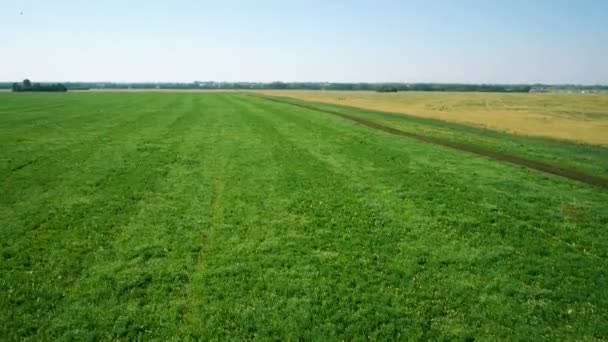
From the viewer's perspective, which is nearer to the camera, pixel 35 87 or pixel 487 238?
pixel 487 238

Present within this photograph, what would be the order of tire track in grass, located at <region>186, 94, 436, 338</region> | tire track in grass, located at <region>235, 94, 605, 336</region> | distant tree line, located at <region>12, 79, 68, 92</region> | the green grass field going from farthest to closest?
distant tree line, located at <region>12, 79, 68, 92</region>, tire track in grass, located at <region>235, 94, 605, 336</region>, tire track in grass, located at <region>186, 94, 436, 338</region>, the green grass field

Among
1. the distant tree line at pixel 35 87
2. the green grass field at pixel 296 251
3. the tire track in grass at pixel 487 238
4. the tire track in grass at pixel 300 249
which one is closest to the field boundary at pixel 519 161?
the green grass field at pixel 296 251

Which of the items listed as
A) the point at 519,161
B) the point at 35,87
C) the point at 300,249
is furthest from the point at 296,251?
the point at 35,87

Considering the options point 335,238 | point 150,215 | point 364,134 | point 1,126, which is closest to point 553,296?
point 335,238

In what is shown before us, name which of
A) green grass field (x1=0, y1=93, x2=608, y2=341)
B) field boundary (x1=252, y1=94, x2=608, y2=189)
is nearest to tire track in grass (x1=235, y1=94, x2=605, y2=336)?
green grass field (x1=0, y1=93, x2=608, y2=341)

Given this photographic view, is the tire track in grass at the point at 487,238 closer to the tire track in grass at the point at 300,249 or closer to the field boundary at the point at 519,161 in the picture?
the tire track in grass at the point at 300,249

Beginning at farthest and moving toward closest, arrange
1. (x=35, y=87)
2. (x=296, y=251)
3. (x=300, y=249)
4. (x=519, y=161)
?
(x=35, y=87) < (x=519, y=161) < (x=300, y=249) < (x=296, y=251)

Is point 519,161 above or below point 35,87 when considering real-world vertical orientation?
below

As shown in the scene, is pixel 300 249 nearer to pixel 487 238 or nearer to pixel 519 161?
pixel 487 238

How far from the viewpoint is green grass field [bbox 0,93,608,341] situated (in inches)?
383

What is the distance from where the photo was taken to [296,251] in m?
13.5

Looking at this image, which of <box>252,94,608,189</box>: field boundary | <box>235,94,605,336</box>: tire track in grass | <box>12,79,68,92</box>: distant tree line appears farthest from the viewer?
<box>12,79,68,92</box>: distant tree line

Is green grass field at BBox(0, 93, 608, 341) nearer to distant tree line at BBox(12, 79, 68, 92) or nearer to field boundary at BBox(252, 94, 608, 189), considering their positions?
field boundary at BBox(252, 94, 608, 189)

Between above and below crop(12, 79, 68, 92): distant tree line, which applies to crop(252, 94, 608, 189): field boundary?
below
